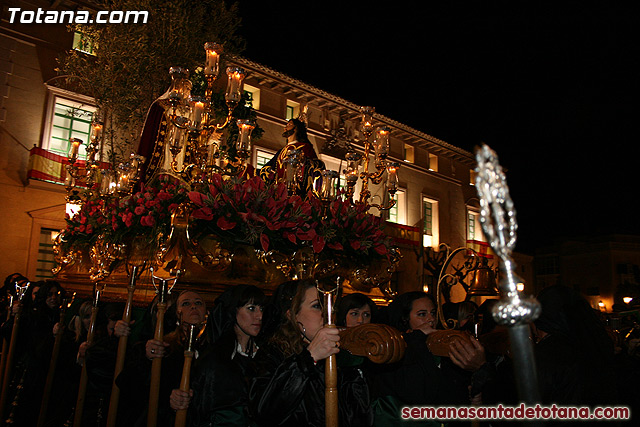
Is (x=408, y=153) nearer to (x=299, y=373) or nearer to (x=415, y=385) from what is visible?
(x=415, y=385)

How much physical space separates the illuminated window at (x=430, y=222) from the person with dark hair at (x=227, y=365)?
2320cm

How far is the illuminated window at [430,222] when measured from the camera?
2575cm

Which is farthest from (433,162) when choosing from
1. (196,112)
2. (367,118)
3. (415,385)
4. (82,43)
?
(415,385)

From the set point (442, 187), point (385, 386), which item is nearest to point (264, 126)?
point (442, 187)

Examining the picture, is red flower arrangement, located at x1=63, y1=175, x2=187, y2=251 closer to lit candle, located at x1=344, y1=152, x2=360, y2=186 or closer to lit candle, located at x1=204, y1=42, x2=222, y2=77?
lit candle, located at x1=204, y1=42, x2=222, y2=77

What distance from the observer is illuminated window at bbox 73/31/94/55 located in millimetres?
13070

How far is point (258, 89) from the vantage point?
19297mm

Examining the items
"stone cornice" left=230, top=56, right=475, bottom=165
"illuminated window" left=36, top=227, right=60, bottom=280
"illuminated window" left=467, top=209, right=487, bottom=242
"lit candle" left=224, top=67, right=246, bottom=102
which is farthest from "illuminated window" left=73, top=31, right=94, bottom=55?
"illuminated window" left=467, top=209, right=487, bottom=242

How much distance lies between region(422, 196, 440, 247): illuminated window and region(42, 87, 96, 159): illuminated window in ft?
56.6

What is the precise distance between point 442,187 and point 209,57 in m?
23.6

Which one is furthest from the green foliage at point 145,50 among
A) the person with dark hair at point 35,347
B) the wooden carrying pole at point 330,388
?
the wooden carrying pole at point 330,388

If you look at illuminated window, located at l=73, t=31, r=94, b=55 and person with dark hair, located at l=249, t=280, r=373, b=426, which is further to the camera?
illuminated window, located at l=73, t=31, r=94, b=55

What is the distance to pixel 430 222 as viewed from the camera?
26312 millimetres

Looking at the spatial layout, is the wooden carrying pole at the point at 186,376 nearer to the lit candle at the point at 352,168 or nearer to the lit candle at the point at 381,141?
the lit candle at the point at 352,168
